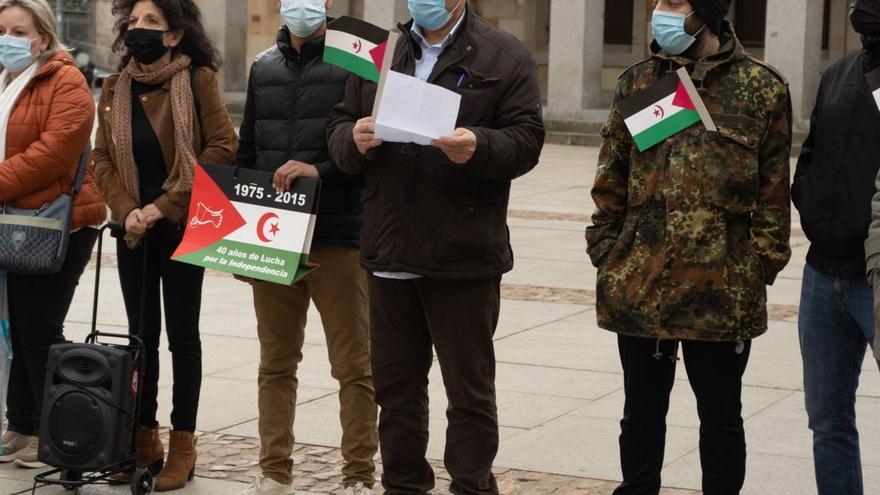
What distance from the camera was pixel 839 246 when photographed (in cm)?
487

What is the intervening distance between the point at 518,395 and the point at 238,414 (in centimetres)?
150

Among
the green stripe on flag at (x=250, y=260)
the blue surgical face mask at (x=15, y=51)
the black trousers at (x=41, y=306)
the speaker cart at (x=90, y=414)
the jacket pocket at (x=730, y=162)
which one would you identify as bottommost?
the speaker cart at (x=90, y=414)

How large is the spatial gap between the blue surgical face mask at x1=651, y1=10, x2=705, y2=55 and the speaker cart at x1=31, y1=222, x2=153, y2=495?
2.42 meters

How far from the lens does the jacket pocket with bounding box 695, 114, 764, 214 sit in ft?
16.5

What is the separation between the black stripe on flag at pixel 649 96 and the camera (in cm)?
507

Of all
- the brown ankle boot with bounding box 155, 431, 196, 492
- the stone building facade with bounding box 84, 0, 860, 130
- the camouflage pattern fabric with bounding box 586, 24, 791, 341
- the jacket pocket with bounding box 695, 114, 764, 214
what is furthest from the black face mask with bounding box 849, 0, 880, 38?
the stone building facade with bounding box 84, 0, 860, 130

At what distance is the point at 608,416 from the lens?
24.8ft

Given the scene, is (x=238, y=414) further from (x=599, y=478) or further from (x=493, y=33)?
(x=493, y=33)

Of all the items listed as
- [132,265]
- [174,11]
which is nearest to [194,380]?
[132,265]

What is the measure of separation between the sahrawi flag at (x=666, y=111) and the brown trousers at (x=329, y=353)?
1.42 meters

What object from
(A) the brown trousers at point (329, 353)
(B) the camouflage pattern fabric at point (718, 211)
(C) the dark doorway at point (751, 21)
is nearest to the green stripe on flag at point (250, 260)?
(A) the brown trousers at point (329, 353)

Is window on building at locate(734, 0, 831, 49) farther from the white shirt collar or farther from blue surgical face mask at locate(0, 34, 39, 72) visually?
the white shirt collar

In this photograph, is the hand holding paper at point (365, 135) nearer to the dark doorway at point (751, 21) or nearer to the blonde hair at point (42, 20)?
the blonde hair at point (42, 20)

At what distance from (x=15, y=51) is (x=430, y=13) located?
2182mm
